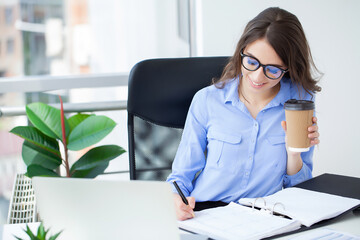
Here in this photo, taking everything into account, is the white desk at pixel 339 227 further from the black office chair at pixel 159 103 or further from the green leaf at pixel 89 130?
the green leaf at pixel 89 130

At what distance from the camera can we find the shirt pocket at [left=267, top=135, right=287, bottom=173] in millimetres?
1533

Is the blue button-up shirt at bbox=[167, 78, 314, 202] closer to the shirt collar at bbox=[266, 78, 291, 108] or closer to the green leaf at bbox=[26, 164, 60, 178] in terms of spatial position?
the shirt collar at bbox=[266, 78, 291, 108]

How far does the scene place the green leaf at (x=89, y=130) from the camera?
206 centimetres

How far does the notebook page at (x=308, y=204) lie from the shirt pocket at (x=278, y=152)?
Answer: 0.65 feet

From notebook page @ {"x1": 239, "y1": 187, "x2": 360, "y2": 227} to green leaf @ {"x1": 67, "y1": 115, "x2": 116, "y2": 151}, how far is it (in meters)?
0.97

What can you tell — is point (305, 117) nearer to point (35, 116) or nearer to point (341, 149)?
point (35, 116)

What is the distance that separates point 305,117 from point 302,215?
0.25m

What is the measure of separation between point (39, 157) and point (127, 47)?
0.98 metres

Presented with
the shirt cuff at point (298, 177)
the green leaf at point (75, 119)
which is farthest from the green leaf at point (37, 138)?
the shirt cuff at point (298, 177)

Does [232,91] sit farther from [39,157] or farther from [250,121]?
[39,157]

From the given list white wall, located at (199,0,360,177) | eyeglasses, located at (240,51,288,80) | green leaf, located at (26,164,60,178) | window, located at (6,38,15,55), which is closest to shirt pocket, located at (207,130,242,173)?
eyeglasses, located at (240,51,288,80)

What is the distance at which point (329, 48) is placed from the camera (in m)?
2.72

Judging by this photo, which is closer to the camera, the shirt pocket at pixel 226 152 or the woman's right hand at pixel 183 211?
the woman's right hand at pixel 183 211

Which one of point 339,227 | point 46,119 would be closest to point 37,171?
point 46,119
